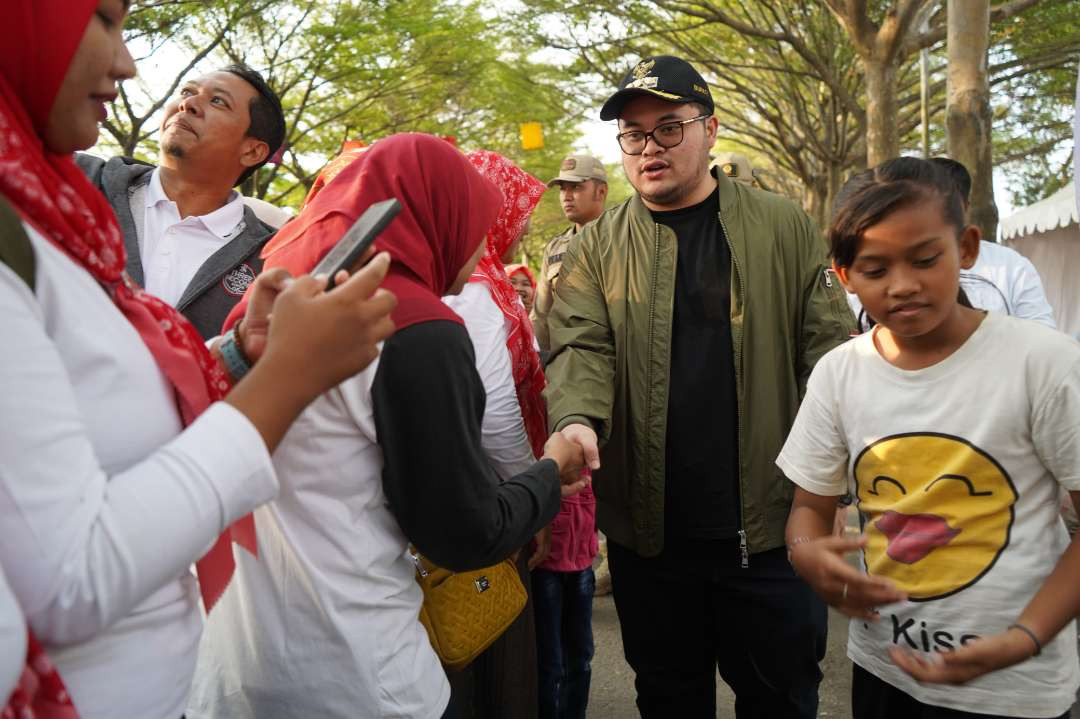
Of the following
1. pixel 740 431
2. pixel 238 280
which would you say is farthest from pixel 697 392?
pixel 238 280

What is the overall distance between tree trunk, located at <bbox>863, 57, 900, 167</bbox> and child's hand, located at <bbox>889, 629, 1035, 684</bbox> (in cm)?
828

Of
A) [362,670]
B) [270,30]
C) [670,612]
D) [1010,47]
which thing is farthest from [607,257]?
[1010,47]

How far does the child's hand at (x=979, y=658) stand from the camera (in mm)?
1552

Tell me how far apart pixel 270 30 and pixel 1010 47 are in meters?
11.0

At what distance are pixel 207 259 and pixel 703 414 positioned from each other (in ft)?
5.42

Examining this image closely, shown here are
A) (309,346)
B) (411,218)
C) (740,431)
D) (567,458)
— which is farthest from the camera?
(740,431)

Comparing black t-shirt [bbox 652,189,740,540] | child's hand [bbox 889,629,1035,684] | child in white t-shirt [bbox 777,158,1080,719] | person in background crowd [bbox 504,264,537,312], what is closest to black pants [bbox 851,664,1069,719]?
child in white t-shirt [bbox 777,158,1080,719]

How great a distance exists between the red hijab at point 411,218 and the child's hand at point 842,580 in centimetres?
89

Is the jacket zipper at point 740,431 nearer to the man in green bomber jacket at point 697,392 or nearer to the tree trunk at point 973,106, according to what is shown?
the man in green bomber jacket at point 697,392

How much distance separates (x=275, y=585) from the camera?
1.62 metres

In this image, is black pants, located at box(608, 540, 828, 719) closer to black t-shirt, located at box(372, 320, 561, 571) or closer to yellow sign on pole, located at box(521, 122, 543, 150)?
black t-shirt, located at box(372, 320, 561, 571)

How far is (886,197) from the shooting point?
179 centimetres

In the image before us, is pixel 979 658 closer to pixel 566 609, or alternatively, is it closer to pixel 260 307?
pixel 260 307

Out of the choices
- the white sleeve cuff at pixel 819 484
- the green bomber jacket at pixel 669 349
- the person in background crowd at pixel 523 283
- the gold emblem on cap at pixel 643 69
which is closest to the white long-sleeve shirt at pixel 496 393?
the green bomber jacket at pixel 669 349
